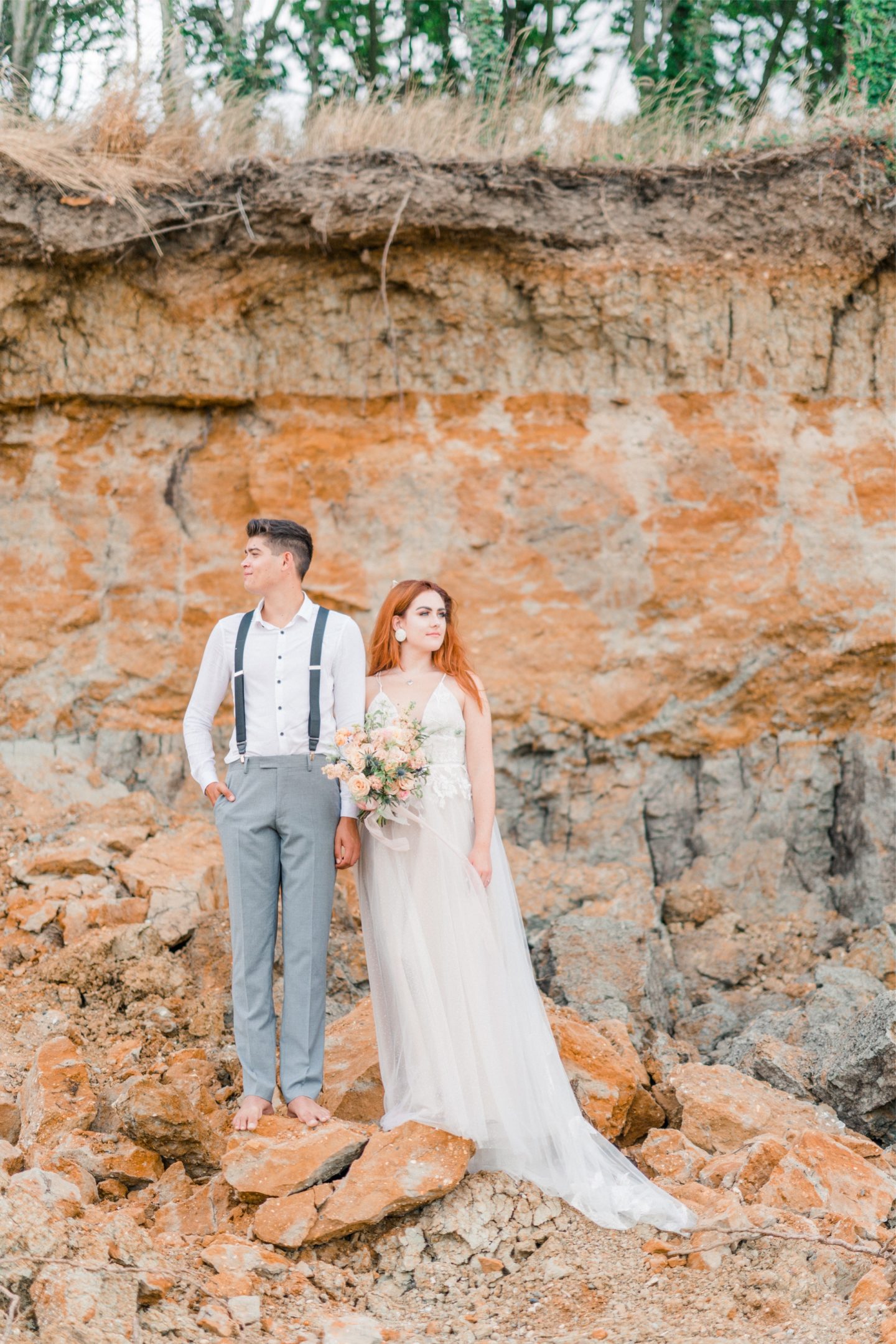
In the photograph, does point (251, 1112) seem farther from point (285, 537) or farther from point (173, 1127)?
point (285, 537)

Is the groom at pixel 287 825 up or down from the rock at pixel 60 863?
up

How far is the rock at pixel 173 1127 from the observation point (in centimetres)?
400

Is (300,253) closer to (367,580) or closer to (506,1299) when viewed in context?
(367,580)

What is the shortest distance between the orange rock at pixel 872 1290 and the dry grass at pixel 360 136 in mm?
6175

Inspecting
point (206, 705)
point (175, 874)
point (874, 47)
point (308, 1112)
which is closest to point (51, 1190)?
point (308, 1112)

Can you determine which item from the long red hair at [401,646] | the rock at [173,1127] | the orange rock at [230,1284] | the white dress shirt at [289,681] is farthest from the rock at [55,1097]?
the long red hair at [401,646]

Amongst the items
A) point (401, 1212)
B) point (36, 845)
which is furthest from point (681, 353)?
point (401, 1212)

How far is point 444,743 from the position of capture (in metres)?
4.15

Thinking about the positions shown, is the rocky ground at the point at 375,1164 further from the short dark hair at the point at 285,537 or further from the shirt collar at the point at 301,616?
the short dark hair at the point at 285,537

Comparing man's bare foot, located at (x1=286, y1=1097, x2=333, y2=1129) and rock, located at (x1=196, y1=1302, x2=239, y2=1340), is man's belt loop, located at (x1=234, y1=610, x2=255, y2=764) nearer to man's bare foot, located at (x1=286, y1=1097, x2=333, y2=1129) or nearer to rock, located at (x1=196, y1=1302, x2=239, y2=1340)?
man's bare foot, located at (x1=286, y1=1097, x2=333, y2=1129)

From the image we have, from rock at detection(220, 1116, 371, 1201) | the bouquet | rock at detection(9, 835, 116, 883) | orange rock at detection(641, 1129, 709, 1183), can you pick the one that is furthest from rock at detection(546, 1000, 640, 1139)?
rock at detection(9, 835, 116, 883)

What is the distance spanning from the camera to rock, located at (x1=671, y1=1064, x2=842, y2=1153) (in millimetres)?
4242

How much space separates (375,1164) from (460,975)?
2.14 feet

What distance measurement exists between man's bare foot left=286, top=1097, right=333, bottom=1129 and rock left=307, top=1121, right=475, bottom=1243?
0.22 meters
